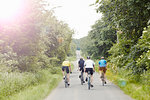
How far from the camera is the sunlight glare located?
1388 centimetres

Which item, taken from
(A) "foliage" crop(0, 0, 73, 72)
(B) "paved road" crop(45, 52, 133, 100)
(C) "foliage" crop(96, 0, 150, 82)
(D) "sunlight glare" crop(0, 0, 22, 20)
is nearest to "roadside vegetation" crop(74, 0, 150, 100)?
(C) "foliage" crop(96, 0, 150, 82)

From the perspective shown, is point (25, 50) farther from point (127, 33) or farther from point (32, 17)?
point (127, 33)

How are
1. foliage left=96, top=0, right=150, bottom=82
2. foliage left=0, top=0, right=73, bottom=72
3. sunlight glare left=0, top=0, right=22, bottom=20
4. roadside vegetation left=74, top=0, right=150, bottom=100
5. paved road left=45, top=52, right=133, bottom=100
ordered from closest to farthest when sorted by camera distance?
paved road left=45, top=52, right=133, bottom=100 → roadside vegetation left=74, top=0, right=150, bottom=100 → foliage left=96, top=0, right=150, bottom=82 → sunlight glare left=0, top=0, right=22, bottom=20 → foliage left=0, top=0, right=73, bottom=72

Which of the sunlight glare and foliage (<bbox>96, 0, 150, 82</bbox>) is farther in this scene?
the sunlight glare

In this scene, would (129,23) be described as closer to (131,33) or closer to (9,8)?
(131,33)

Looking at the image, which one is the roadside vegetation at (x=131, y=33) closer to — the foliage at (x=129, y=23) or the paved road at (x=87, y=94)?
the foliage at (x=129, y=23)

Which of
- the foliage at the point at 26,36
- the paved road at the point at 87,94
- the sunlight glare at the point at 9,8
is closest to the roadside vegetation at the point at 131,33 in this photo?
the paved road at the point at 87,94

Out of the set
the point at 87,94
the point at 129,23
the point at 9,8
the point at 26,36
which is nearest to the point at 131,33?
the point at 129,23

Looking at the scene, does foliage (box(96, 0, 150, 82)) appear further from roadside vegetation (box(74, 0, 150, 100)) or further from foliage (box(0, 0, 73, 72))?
foliage (box(0, 0, 73, 72))

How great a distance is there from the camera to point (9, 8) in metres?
14.2

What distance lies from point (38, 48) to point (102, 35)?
864 inches

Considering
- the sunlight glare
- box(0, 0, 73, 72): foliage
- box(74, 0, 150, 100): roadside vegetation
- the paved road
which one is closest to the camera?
the paved road

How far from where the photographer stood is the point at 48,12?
16.4 m

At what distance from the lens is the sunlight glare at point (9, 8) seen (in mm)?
13883
